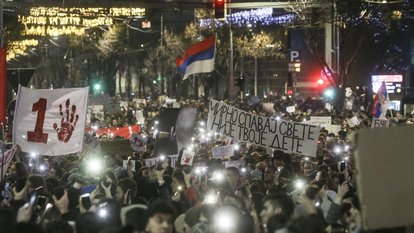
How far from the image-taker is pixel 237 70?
221 feet

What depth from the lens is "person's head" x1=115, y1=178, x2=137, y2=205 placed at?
9.60 meters

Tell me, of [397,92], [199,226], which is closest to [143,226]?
[199,226]

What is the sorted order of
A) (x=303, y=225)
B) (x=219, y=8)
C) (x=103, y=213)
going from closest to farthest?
(x=303, y=225)
(x=103, y=213)
(x=219, y=8)

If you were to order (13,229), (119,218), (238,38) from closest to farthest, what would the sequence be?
1. (13,229)
2. (119,218)
3. (238,38)

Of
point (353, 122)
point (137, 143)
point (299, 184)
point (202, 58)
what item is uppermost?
point (202, 58)

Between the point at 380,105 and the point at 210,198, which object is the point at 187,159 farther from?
the point at 380,105

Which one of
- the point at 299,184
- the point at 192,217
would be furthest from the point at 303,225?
the point at 299,184

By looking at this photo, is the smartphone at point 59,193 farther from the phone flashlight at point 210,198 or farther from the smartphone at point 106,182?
the phone flashlight at point 210,198

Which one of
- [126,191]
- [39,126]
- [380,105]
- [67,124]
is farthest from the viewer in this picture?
[380,105]

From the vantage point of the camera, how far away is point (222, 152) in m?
16.6

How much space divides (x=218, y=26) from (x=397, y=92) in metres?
21.0

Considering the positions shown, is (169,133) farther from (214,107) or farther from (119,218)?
(119,218)

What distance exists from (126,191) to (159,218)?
8.72ft

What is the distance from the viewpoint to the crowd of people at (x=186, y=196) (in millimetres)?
7293
